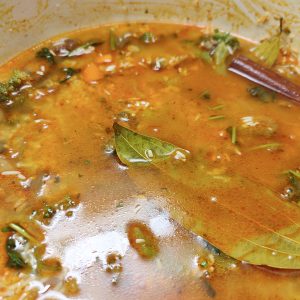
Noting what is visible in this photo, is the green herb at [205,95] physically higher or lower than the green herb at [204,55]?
lower

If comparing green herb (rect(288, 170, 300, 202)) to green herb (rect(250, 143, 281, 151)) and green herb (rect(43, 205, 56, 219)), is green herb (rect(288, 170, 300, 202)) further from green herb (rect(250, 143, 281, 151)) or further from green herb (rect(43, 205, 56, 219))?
green herb (rect(43, 205, 56, 219))

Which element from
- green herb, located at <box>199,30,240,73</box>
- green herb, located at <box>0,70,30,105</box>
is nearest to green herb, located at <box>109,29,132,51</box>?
green herb, located at <box>199,30,240,73</box>

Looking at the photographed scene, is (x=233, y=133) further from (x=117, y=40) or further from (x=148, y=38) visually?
(x=117, y=40)

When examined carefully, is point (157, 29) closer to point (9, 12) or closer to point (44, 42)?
point (44, 42)

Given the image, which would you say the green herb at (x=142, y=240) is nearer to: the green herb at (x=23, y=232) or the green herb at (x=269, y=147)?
the green herb at (x=23, y=232)

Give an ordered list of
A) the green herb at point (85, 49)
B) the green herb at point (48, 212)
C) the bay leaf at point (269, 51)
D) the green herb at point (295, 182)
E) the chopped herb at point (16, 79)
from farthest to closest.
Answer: the bay leaf at point (269, 51) → the green herb at point (85, 49) → the chopped herb at point (16, 79) → the green herb at point (295, 182) → the green herb at point (48, 212)

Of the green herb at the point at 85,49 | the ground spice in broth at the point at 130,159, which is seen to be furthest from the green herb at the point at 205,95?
→ the green herb at the point at 85,49
